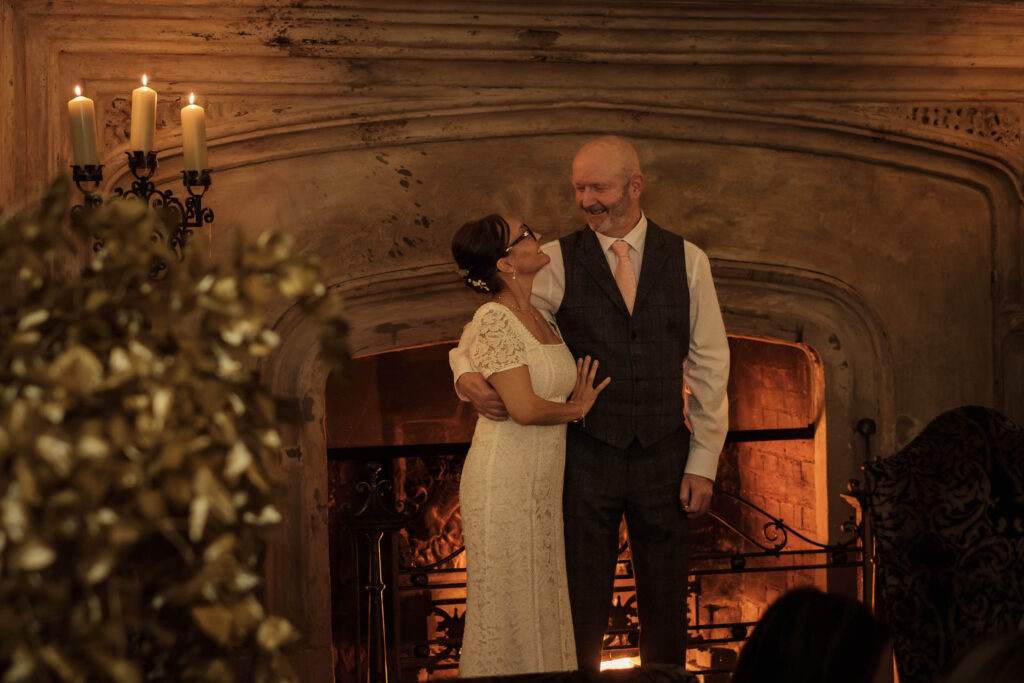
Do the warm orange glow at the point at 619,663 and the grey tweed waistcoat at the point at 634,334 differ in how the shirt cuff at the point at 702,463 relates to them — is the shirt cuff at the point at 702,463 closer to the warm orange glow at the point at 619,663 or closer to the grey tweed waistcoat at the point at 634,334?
the grey tweed waistcoat at the point at 634,334

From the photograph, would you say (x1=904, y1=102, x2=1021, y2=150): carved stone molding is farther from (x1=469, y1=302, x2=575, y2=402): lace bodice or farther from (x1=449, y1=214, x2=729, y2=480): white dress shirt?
(x1=469, y1=302, x2=575, y2=402): lace bodice

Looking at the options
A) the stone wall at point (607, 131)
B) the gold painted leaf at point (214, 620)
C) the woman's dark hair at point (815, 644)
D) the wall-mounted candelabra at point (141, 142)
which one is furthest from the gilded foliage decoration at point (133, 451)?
the stone wall at point (607, 131)

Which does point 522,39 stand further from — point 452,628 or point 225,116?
point 452,628

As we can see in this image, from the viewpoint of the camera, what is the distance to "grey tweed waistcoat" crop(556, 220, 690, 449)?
96.7 inches

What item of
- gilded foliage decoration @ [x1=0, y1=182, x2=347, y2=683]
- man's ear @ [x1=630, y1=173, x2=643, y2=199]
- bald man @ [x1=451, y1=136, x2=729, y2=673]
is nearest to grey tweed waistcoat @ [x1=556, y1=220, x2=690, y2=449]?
bald man @ [x1=451, y1=136, x2=729, y2=673]

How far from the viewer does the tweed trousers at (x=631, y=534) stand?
2465mm

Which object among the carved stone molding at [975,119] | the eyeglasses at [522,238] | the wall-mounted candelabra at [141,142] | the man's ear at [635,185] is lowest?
the eyeglasses at [522,238]

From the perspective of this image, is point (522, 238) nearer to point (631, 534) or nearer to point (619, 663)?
point (631, 534)

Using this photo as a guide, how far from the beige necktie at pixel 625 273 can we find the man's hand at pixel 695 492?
45cm

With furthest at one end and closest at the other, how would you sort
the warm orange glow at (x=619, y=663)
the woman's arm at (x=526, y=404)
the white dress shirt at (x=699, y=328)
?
1. the warm orange glow at (x=619, y=663)
2. the white dress shirt at (x=699, y=328)
3. the woman's arm at (x=526, y=404)

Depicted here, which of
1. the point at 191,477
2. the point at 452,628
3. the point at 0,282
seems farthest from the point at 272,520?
the point at 452,628

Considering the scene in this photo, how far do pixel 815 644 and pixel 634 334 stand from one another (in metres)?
1.27

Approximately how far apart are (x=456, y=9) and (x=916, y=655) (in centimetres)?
223

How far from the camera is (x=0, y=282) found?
779 millimetres
